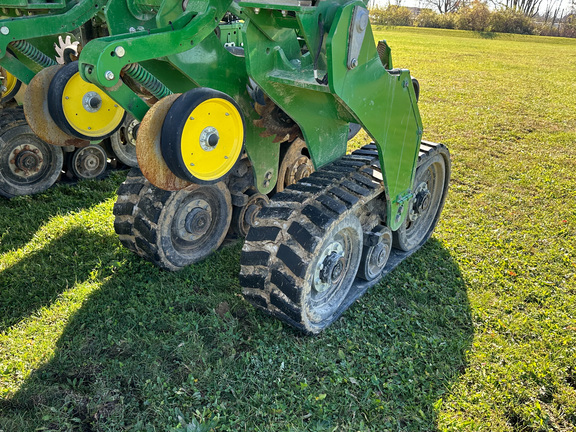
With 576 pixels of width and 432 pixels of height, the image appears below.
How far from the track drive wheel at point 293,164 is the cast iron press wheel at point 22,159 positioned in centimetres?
313

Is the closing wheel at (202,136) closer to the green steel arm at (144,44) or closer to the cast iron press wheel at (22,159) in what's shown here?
the green steel arm at (144,44)

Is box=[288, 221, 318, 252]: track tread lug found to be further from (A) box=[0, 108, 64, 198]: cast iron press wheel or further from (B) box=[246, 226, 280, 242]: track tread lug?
(A) box=[0, 108, 64, 198]: cast iron press wheel

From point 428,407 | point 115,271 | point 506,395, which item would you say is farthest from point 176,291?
point 506,395

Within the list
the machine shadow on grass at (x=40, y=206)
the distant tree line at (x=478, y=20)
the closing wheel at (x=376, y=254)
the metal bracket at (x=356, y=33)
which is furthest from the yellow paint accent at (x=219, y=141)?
the distant tree line at (x=478, y=20)

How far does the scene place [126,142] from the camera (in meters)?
6.95

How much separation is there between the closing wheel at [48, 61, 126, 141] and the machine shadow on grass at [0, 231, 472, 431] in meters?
1.32

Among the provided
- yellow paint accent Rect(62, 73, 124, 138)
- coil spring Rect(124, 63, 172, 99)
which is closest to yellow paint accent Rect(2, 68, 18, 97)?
yellow paint accent Rect(62, 73, 124, 138)

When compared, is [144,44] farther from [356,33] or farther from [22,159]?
[22,159]

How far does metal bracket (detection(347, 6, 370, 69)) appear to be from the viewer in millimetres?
2975

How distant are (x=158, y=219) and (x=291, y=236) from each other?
1315mm

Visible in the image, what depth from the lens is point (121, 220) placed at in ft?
14.2

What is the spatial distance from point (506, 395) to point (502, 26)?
167 feet

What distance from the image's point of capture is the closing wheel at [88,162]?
Result: 644 cm

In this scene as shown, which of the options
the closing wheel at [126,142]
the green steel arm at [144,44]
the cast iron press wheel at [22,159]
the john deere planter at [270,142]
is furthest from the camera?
the closing wheel at [126,142]
